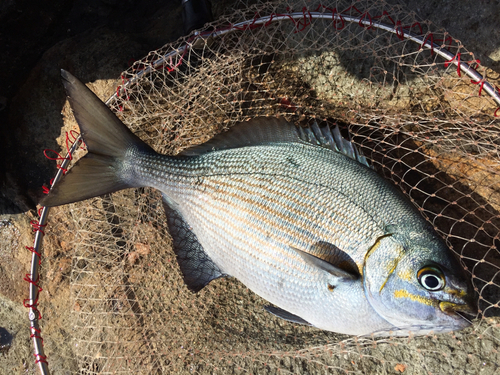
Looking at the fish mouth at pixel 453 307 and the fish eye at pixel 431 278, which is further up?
the fish eye at pixel 431 278

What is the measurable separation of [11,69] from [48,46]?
1.23 feet

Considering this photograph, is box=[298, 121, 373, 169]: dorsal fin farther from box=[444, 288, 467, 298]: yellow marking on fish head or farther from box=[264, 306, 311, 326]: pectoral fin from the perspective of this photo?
box=[264, 306, 311, 326]: pectoral fin

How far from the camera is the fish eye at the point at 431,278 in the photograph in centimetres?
137

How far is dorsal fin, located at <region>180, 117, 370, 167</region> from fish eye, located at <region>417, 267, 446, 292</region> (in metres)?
0.63

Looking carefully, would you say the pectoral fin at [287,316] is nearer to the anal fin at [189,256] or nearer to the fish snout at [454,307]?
the anal fin at [189,256]

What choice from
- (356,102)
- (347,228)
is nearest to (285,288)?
(347,228)

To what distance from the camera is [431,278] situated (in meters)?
1.38

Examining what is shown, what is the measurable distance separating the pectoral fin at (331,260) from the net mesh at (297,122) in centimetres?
71

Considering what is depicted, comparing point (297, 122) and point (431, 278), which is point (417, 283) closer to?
point (431, 278)

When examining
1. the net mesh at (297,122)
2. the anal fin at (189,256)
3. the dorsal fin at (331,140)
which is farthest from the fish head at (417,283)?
the anal fin at (189,256)

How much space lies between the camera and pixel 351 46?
2174mm

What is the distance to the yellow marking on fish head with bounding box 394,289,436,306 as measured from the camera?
4.50 ft

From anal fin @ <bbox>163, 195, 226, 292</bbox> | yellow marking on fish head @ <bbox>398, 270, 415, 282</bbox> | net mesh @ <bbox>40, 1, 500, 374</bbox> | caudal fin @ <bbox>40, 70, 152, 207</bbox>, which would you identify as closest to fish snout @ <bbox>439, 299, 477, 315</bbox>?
yellow marking on fish head @ <bbox>398, 270, 415, 282</bbox>

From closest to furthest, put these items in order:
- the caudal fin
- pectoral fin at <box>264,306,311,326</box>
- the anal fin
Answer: the caudal fin
pectoral fin at <box>264,306,311,326</box>
the anal fin
